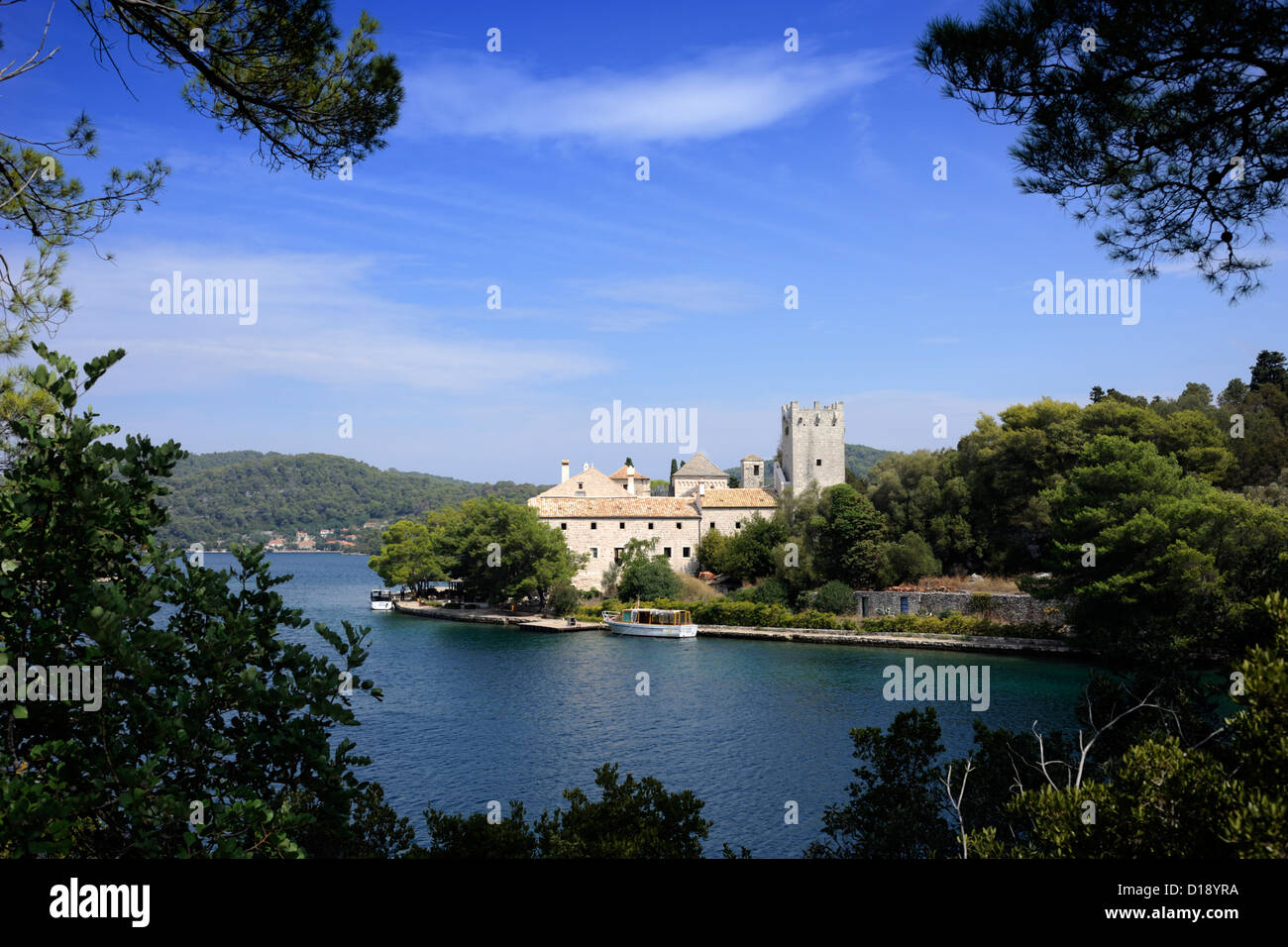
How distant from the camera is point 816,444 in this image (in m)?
46.0

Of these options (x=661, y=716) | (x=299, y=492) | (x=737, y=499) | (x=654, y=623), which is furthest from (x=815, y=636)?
(x=299, y=492)

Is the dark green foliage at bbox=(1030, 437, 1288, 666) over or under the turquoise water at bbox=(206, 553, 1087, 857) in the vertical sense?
over

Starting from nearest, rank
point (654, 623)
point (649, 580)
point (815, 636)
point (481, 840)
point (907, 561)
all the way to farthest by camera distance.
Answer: point (481, 840), point (815, 636), point (907, 561), point (654, 623), point (649, 580)

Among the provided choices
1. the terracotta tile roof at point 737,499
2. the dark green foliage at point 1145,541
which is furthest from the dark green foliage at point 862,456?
the dark green foliage at point 1145,541

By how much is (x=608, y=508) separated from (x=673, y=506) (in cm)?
333

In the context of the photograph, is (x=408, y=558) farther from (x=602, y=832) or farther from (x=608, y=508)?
(x=602, y=832)

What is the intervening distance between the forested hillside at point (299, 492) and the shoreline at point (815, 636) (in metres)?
49.0

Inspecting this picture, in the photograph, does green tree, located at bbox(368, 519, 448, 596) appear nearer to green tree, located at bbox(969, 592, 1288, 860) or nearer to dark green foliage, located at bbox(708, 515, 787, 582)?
dark green foliage, located at bbox(708, 515, 787, 582)

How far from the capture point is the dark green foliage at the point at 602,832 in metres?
6.20

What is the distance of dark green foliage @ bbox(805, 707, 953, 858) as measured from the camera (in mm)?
7523

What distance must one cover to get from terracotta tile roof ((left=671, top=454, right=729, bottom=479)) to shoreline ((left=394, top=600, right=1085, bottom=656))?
67.2ft

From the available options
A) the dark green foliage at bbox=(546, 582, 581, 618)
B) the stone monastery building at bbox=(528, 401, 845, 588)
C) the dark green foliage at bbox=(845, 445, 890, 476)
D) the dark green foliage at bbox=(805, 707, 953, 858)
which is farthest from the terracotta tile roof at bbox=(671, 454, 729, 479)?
the dark green foliage at bbox=(845, 445, 890, 476)
